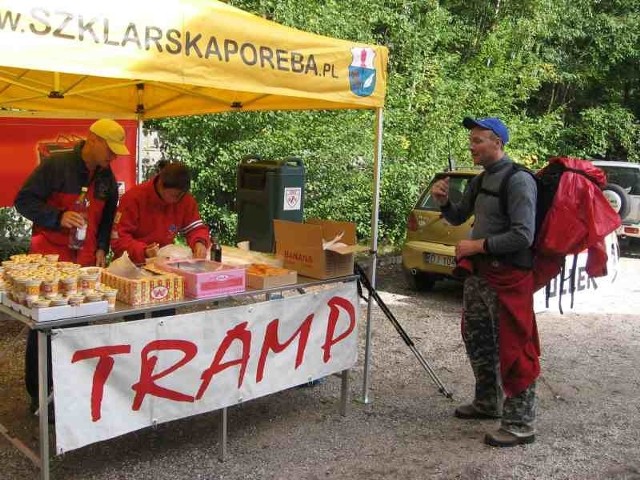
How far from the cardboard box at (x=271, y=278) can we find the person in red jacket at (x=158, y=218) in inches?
23.5

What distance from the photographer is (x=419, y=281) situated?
8188mm

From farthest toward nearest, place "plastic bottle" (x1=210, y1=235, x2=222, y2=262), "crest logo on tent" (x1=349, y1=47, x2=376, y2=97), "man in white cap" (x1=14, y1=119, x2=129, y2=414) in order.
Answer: "crest logo on tent" (x1=349, y1=47, x2=376, y2=97) → "plastic bottle" (x1=210, y1=235, x2=222, y2=262) → "man in white cap" (x1=14, y1=119, x2=129, y2=414)

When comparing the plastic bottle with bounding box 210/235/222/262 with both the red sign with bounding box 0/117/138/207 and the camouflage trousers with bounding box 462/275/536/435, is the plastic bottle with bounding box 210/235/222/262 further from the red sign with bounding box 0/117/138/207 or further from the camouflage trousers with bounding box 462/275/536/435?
the red sign with bounding box 0/117/138/207

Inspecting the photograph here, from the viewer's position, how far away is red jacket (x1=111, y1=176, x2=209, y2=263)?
412 centimetres

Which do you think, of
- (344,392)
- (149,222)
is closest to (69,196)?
(149,222)

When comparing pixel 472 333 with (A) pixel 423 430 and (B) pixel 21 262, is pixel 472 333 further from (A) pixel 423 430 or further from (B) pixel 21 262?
(B) pixel 21 262

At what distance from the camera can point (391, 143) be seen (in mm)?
10391

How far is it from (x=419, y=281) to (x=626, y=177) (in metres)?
6.12

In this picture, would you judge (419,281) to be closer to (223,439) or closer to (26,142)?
(26,142)

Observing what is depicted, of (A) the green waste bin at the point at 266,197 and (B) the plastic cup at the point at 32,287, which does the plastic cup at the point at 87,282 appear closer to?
(B) the plastic cup at the point at 32,287

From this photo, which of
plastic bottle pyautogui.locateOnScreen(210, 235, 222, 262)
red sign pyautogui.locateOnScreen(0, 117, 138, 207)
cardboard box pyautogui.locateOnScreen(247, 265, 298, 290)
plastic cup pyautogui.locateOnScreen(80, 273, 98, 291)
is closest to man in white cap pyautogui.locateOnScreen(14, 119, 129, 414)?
plastic bottle pyautogui.locateOnScreen(210, 235, 222, 262)

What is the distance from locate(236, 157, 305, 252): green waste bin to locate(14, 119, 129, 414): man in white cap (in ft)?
7.03

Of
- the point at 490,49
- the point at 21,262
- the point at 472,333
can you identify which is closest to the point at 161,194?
the point at 21,262

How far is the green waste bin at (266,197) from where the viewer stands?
6.03 metres
